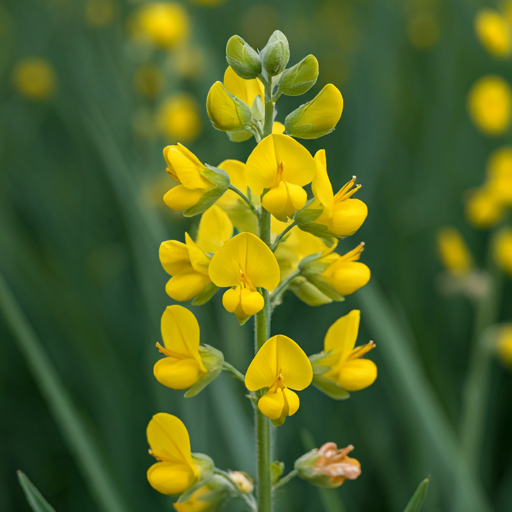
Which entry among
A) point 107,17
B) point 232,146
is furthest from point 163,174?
point 107,17

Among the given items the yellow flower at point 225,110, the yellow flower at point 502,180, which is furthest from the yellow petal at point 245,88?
the yellow flower at point 502,180

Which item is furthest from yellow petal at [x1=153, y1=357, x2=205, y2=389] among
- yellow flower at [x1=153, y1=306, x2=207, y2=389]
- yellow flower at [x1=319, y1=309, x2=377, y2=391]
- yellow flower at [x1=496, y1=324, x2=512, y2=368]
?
yellow flower at [x1=496, y1=324, x2=512, y2=368]

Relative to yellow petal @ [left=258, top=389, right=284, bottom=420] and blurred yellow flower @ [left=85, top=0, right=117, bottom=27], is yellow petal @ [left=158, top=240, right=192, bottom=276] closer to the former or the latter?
yellow petal @ [left=258, top=389, right=284, bottom=420]

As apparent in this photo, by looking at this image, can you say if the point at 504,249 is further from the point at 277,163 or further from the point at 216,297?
the point at 277,163

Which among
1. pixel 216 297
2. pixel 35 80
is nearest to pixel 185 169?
pixel 216 297

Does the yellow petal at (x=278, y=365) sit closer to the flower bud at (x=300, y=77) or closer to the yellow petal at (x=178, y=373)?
the yellow petal at (x=178, y=373)

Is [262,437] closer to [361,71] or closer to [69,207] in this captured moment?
Answer: [69,207]
